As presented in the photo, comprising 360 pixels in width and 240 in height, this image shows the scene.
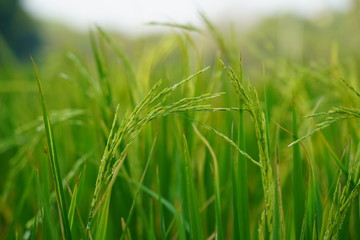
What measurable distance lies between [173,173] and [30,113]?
1.00m

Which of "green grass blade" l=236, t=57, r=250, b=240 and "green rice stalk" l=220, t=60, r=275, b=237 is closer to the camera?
"green rice stalk" l=220, t=60, r=275, b=237

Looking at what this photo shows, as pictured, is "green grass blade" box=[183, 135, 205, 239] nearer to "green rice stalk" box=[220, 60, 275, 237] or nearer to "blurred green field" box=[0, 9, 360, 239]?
Answer: "blurred green field" box=[0, 9, 360, 239]

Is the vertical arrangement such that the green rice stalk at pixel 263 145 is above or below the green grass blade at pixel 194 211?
above

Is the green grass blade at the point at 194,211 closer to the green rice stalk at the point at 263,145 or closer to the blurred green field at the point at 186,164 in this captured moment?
the blurred green field at the point at 186,164

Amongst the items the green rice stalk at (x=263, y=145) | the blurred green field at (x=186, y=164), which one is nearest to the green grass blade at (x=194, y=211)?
the blurred green field at (x=186, y=164)

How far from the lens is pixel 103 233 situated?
22.4 inches

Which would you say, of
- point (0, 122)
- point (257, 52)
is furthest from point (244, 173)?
point (0, 122)

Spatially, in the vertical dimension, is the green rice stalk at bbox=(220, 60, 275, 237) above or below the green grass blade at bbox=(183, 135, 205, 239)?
above

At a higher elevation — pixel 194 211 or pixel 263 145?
pixel 263 145

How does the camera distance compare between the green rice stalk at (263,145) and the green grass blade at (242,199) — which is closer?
the green rice stalk at (263,145)

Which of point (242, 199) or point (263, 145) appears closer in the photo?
point (263, 145)

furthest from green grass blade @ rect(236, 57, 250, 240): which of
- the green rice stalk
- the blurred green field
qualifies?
the green rice stalk

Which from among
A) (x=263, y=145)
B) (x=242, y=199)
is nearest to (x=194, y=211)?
(x=242, y=199)

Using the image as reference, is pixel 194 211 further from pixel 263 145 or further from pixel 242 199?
pixel 263 145
